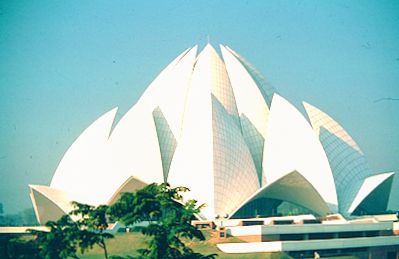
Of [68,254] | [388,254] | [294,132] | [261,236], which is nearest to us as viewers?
[68,254]

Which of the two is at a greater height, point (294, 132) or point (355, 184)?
point (294, 132)

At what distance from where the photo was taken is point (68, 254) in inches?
977

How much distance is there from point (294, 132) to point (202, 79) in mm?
6664

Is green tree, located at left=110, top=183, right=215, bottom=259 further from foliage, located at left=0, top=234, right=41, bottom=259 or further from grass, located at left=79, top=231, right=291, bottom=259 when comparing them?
grass, located at left=79, top=231, right=291, bottom=259

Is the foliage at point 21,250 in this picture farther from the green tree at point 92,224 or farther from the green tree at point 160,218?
the green tree at point 160,218

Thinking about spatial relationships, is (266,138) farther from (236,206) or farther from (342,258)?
(342,258)

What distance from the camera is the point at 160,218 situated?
2736cm

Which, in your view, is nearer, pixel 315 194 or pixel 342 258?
pixel 342 258

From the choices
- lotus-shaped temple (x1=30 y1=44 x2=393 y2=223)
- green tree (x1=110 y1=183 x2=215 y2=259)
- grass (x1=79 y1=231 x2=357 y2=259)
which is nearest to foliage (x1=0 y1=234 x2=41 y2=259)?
green tree (x1=110 y1=183 x2=215 y2=259)

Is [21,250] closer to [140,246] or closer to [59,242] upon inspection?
[59,242]

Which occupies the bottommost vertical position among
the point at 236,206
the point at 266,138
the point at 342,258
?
the point at 342,258

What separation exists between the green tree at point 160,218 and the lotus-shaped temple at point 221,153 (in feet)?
43.5

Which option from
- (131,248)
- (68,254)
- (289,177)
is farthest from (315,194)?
(68,254)

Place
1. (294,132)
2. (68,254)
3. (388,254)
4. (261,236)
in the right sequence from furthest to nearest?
(294,132) < (388,254) < (261,236) < (68,254)
